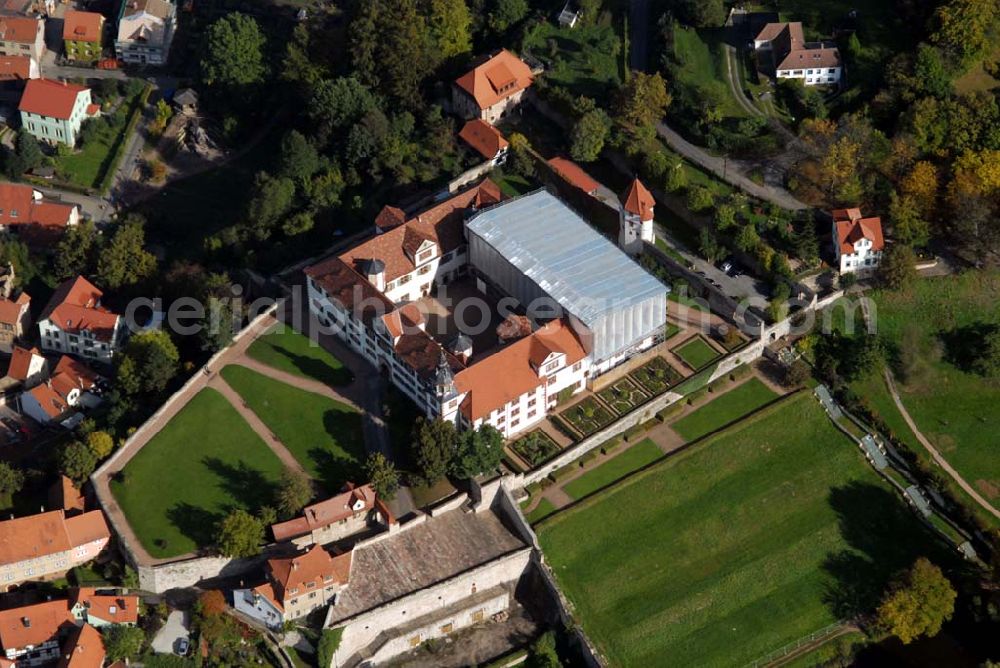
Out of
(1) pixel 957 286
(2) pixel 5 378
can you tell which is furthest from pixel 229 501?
(1) pixel 957 286

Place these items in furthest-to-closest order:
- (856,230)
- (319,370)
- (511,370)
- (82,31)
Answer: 1. (82,31)
2. (856,230)
3. (319,370)
4. (511,370)

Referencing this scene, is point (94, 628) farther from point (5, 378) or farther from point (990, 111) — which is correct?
point (990, 111)

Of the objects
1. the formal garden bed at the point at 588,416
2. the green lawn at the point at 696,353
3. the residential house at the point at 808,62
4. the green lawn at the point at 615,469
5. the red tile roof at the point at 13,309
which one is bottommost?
the red tile roof at the point at 13,309

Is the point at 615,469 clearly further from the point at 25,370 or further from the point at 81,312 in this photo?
the point at 25,370

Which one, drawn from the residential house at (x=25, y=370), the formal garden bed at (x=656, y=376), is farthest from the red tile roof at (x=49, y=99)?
the formal garden bed at (x=656, y=376)

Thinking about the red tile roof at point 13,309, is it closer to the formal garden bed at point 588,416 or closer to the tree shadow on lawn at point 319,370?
the tree shadow on lawn at point 319,370

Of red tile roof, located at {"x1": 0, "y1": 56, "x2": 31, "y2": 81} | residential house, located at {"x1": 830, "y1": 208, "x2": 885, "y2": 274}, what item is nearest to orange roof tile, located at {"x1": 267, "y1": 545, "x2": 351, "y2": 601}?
residential house, located at {"x1": 830, "y1": 208, "x2": 885, "y2": 274}

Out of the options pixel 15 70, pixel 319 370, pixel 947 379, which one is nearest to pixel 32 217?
pixel 15 70
